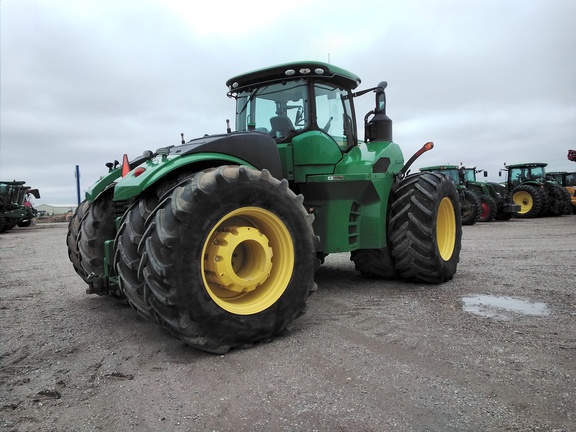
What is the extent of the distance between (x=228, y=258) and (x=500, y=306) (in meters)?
2.70

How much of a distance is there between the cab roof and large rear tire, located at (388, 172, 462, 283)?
1.51 meters

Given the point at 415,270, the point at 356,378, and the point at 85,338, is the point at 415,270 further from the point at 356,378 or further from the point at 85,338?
the point at 85,338

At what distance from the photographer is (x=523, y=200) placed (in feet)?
66.4

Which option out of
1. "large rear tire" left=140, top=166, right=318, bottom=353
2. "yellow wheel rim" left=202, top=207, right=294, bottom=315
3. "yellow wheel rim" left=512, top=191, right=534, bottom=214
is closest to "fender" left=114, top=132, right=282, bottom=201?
"large rear tire" left=140, top=166, right=318, bottom=353

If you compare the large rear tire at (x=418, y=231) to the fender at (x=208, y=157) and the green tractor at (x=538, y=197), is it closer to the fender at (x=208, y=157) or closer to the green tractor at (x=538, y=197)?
the fender at (x=208, y=157)

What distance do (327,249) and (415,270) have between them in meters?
1.20

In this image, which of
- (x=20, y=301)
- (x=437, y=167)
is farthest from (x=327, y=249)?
(x=437, y=167)

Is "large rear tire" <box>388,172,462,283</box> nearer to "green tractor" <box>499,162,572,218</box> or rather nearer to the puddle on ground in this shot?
the puddle on ground

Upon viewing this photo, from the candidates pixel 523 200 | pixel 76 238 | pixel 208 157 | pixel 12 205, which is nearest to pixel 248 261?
pixel 208 157

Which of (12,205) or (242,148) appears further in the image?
(12,205)

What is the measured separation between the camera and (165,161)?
139 inches

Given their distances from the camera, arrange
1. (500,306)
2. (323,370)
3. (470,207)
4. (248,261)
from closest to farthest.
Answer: (323,370) → (248,261) → (500,306) → (470,207)

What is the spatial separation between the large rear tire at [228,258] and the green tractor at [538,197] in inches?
729

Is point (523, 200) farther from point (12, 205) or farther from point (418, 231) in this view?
point (12, 205)
